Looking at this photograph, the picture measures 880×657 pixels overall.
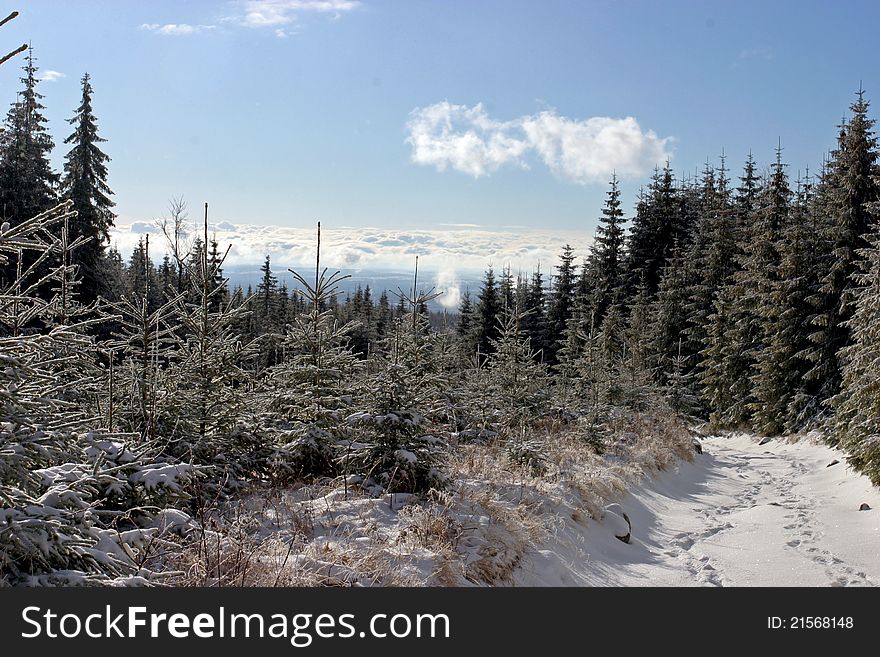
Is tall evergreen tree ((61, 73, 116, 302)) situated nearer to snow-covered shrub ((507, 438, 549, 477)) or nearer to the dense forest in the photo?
the dense forest

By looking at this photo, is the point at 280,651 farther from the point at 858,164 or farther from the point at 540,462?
the point at 858,164

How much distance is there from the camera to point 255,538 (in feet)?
16.7

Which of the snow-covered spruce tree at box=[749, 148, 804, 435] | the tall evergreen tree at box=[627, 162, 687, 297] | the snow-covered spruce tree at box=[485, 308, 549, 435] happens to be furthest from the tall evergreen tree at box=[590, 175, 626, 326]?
the snow-covered spruce tree at box=[485, 308, 549, 435]

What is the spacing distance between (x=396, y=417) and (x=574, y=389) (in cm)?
1248

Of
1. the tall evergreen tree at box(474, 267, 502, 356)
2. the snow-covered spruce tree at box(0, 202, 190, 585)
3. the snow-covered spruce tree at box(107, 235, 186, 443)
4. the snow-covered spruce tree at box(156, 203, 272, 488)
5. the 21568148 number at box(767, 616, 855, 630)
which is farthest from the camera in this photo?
the tall evergreen tree at box(474, 267, 502, 356)

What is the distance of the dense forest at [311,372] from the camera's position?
3741mm

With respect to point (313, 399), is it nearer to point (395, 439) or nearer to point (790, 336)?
point (395, 439)

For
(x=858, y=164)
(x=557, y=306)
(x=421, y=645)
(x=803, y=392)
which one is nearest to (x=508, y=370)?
(x=421, y=645)

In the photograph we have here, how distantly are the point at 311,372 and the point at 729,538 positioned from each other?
6713mm

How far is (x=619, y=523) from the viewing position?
8680 millimetres

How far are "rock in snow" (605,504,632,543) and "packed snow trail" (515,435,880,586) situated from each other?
4.7 inches

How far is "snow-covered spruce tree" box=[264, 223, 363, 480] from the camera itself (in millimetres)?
7188

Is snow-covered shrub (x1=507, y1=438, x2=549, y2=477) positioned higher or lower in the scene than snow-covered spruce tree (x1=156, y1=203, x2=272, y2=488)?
lower

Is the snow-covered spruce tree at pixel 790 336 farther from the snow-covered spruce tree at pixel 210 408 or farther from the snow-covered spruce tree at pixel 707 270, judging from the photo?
the snow-covered spruce tree at pixel 210 408
